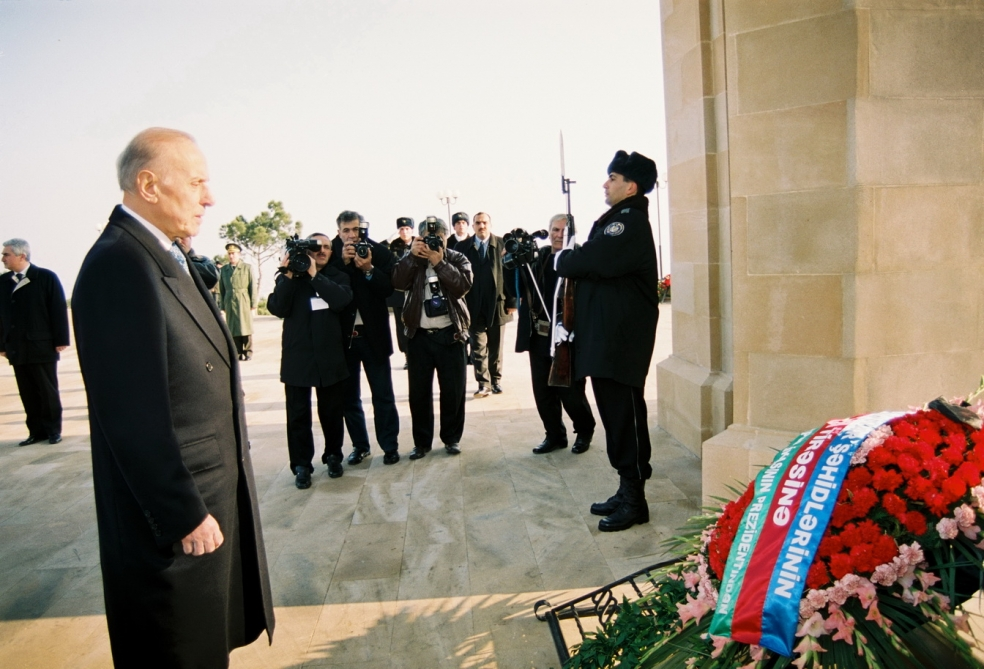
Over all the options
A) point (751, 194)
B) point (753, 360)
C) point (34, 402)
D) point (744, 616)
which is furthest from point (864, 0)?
point (34, 402)

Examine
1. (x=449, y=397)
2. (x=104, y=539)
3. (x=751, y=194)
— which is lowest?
(x=449, y=397)

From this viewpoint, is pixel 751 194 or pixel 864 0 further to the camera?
pixel 751 194

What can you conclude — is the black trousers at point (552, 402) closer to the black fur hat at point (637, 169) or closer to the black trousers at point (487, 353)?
the black fur hat at point (637, 169)

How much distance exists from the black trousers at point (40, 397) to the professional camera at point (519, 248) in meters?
4.71

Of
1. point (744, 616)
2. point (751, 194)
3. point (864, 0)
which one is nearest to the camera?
point (744, 616)

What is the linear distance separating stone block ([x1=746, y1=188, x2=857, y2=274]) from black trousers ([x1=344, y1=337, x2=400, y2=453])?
3183 mm

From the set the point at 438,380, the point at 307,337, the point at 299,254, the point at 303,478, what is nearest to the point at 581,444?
the point at 438,380

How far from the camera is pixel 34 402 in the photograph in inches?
287

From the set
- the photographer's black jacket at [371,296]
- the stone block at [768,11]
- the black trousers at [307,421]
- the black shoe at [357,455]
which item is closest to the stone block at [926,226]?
the stone block at [768,11]

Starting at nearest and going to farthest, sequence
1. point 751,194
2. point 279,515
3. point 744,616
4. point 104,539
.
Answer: point 744,616 < point 104,539 < point 751,194 < point 279,515

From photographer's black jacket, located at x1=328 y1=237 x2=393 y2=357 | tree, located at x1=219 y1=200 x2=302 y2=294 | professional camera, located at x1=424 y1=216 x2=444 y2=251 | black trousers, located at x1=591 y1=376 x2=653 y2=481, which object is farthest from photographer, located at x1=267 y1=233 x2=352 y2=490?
tree, located at x1=219 y1=200 x2=302 y2=294

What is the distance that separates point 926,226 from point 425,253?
3.38m

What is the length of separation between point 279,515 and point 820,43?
402 cm

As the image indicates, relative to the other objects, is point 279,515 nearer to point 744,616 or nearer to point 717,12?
point 744,616
